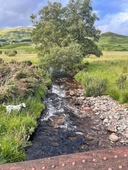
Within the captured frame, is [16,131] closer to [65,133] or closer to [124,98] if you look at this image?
[65,133]

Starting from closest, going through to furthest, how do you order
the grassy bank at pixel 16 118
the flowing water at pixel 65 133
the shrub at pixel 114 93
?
the grassy bank at pixel 16 118 < the flowing water at pixel 65 133 < the shrub at pixel 114 93

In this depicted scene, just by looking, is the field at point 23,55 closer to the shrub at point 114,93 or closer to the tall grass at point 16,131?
the shrub at point 114,93

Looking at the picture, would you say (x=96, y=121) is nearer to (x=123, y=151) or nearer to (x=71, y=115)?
(x=71, y=115)

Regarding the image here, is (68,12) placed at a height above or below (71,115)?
above

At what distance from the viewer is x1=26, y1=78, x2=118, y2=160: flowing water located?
23.8ft

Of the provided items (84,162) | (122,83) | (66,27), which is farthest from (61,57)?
(84,162)

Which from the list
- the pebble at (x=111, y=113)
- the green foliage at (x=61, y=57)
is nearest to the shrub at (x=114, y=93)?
the pebble at (x=111, y=113)

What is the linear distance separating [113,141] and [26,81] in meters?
6.69

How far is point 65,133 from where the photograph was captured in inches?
341

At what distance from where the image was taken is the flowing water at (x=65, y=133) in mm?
7266

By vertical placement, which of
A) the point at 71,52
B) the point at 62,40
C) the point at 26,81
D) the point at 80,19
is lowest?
the point at 26,81

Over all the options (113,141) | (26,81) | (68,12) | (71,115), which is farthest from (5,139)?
(68,12)

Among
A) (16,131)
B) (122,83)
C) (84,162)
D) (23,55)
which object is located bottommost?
(16,131)

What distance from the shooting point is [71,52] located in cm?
2470
